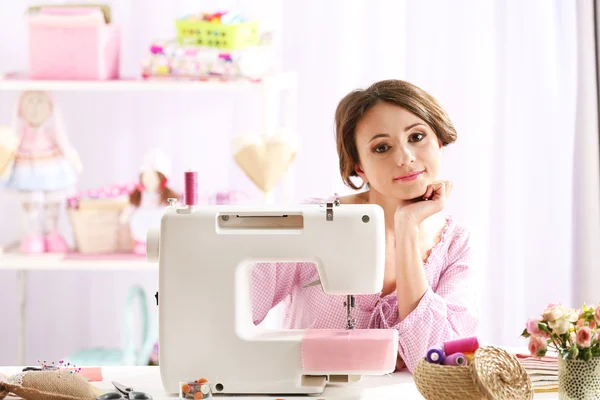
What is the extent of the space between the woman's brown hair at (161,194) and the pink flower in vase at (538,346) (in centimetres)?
171

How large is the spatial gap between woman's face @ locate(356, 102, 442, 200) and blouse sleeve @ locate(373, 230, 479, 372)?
0.67 ft

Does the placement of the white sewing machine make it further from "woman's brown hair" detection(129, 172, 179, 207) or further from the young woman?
"woman's brown hair" detection(129, 172, 179, 207)

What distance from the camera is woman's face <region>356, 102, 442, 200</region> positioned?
2.20m

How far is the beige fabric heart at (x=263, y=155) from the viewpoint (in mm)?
3021

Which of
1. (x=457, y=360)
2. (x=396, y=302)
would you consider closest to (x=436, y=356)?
(x=457, y=360)

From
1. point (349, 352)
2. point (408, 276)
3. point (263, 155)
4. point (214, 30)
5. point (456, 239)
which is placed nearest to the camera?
point (349, 352)

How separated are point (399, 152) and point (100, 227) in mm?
1421

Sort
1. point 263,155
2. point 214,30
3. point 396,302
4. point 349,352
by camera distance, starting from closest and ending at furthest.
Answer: point 349,352
point 396,302
point 263,155
point 214,30

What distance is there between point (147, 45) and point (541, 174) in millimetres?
1503

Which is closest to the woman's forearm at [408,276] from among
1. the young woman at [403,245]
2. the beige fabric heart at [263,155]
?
the young woman at [403,245]

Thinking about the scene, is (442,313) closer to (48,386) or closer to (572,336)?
(572,336)

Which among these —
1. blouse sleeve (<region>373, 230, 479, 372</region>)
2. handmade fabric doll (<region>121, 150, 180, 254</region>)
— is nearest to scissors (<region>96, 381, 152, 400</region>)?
blouse sleeve (<region>373, 230, 479, 372</region>)

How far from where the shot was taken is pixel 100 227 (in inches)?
130

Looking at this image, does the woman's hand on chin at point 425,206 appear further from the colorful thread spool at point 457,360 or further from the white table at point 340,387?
the colorful thread spool at point 457,360
